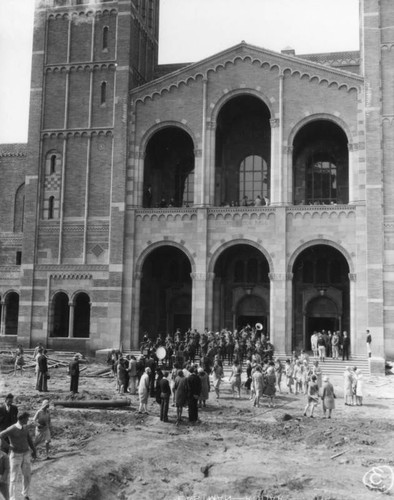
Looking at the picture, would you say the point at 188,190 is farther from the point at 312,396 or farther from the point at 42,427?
the point at 42,427

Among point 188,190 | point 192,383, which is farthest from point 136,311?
point 192,383

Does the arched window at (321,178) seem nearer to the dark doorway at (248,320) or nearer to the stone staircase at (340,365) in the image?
the dark doorway at (248,320)

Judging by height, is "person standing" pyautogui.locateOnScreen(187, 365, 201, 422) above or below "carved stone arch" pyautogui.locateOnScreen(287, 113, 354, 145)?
below

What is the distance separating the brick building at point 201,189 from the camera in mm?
35031

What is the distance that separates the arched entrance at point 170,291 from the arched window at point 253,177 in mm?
5734

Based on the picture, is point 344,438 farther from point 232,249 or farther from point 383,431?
point 232,249

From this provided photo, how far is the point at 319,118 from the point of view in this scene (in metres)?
36.1

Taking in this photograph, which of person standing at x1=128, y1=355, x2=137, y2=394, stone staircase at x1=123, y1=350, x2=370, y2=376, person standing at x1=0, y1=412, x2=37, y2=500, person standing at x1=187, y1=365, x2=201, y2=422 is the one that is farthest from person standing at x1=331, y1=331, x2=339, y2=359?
person standing at x1=0, y1=412, x2=37, y2=500

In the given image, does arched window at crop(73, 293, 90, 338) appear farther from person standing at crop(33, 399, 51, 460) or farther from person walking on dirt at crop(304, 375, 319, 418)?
person standing at crop(33, 399, 51, 460)

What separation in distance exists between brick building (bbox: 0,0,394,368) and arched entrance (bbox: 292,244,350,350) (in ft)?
0.28

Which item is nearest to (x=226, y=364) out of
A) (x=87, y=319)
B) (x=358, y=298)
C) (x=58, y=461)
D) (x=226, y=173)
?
(x=358, y=298)

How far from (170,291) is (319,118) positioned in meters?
14.3

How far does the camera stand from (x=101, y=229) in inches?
1513
